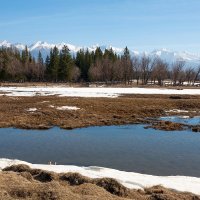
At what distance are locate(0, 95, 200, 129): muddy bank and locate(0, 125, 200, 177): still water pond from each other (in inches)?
97.2

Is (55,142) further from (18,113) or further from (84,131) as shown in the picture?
(18,113)

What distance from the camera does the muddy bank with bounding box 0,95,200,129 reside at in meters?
34.2

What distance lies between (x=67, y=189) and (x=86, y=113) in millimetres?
26681

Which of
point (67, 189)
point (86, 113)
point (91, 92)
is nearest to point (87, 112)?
point (86, 113)

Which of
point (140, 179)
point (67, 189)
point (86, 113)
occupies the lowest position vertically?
point (140, 179)

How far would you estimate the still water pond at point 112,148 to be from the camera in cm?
1980

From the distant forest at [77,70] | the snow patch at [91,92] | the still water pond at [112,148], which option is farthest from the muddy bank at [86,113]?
the distant forest at [77,70]

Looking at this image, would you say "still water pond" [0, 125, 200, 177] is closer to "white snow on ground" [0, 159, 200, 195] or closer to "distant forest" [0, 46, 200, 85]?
"white snow on ground" [0, 159, 200, 195]

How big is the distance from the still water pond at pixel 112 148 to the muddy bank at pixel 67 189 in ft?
15.5

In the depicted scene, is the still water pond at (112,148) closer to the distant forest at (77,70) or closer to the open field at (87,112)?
the open field at (87,112)

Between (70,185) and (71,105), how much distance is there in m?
31.1

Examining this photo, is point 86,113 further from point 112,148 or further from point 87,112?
point 112,148

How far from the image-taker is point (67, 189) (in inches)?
503

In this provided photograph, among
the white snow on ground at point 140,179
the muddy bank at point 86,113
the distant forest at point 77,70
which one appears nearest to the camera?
the white snow on ground at point 140,179
